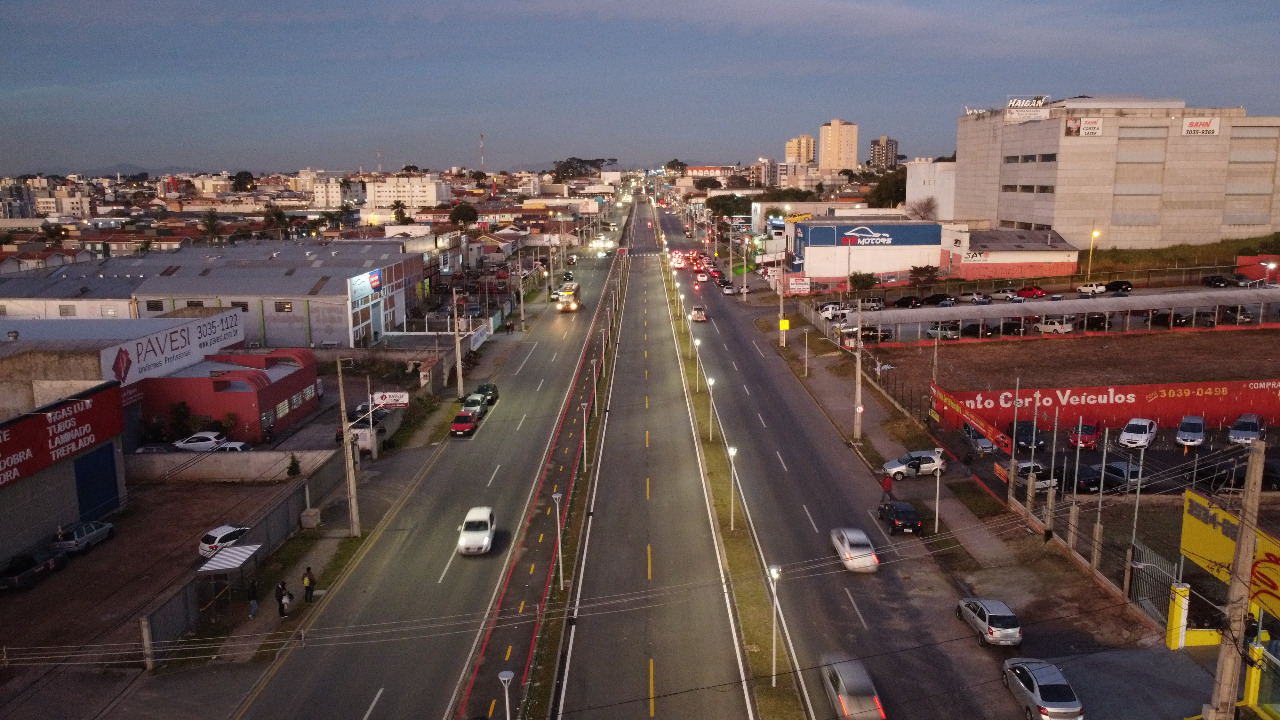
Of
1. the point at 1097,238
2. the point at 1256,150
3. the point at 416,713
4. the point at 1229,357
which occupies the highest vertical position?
the point at 1256,150

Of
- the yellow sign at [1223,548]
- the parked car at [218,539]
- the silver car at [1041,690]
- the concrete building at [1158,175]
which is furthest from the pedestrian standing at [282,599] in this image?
the concrete building at [1158,175]

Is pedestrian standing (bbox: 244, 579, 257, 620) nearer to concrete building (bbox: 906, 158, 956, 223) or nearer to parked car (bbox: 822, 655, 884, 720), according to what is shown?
parked car (bbox: 822, 655, 884, 720)

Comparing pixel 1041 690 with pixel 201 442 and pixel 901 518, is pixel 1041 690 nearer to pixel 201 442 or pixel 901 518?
pixel 901 518

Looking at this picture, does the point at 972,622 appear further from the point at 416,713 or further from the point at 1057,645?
the point at 416,713

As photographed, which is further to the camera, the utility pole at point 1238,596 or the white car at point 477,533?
the white car at point 477,533

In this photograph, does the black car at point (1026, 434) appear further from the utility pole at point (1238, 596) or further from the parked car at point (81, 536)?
the parked car at point (81, 536)

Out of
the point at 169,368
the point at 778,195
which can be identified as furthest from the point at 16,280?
the point at 778,195

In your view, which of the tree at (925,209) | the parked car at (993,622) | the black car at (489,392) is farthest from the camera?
the tree at (925,209)
